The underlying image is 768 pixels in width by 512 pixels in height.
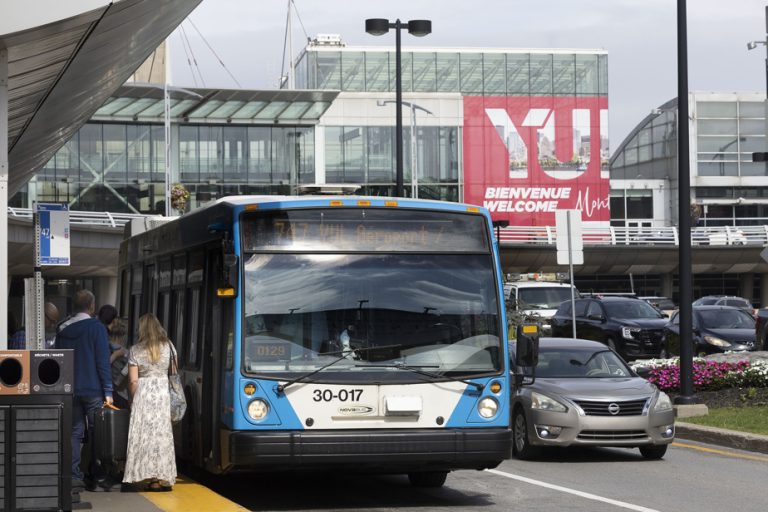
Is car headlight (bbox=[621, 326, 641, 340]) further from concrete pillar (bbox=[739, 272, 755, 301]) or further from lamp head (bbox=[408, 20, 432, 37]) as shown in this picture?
concrete pillar (bbox=[739, 272, 755, 301])

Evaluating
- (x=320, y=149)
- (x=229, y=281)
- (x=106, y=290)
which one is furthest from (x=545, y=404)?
(x=320, y=149)

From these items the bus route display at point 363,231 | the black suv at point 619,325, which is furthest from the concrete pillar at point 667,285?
the bus route display at point 363,231

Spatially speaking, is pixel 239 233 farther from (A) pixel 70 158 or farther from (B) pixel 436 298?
(A) pixel 70 158

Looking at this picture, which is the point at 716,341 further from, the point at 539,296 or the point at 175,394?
the point at 175,394

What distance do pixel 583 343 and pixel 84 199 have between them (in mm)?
63775

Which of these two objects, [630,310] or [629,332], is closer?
[629,332]

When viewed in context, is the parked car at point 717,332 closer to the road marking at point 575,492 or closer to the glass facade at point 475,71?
the road marking at point 575,492

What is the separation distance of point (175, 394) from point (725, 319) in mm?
21854

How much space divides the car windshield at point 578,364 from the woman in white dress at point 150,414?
6377mm

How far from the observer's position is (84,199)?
78625mm

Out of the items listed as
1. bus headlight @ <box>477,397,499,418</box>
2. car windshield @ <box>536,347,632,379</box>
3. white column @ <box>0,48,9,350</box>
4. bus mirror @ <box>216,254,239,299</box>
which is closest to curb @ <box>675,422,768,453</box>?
car windshield @ <box>536,347,632,379</box>

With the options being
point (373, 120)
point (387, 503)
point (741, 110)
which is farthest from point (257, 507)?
point (741, 110)

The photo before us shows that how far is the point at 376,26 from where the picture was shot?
29.2 meters

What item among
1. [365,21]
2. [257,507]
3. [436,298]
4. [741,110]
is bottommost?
[257,507]
